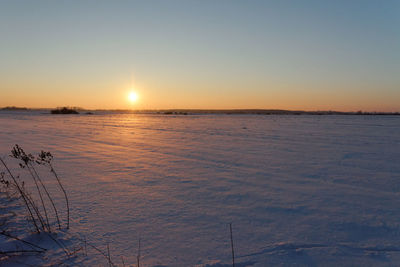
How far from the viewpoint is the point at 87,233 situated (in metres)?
2.75

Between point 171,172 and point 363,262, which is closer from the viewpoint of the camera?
point 363,262

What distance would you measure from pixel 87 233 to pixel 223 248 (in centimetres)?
147

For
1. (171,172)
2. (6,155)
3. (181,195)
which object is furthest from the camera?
(6,155)

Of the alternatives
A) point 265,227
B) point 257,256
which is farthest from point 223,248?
point 265,227

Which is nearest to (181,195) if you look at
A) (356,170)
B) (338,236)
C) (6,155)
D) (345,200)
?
(338,236)

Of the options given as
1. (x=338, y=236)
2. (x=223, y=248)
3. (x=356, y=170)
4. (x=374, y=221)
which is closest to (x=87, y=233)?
(x=223, y=248)

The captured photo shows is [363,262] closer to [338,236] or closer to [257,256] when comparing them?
[338,236]

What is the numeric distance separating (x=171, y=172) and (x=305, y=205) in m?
2.89

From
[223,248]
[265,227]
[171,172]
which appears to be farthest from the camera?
[171,172]

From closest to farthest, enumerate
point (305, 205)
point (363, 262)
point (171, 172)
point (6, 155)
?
point (363, 262), point (305, 205), point (171, 172), point (6, 155)

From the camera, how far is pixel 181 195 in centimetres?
403

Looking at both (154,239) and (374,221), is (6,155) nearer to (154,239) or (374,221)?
(154,239)

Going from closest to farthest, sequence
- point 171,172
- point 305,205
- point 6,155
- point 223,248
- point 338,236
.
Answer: point 223,248, point 338,236, point 305,205, point 171,172, point 6,155

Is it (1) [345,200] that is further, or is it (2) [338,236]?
(1) [345,200]
